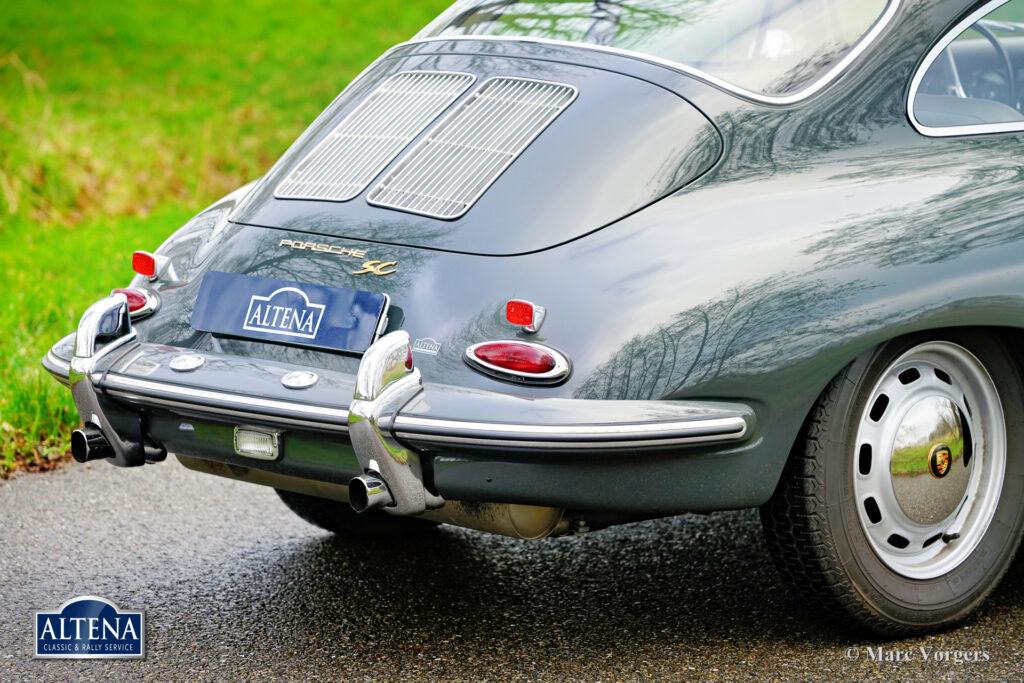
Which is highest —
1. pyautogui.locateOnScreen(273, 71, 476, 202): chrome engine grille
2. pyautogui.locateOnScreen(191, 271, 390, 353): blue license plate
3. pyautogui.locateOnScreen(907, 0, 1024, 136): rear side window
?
pyautogui.locateOnScreen(907, 0, 1024, 136): rear side window

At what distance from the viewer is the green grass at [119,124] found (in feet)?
19.7

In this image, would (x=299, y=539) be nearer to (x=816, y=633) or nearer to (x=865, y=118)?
(x=816, y=633)

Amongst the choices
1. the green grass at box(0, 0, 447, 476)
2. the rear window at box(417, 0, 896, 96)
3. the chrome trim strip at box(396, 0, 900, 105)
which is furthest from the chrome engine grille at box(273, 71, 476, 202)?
the green grass at box(0, 0, 447, 476)

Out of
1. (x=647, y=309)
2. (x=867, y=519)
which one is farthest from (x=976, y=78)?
(x=647, y=309)

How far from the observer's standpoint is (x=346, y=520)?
3947mm

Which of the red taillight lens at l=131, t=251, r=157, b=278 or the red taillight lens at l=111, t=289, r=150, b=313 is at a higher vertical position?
the red taillight lens at l=131, t=251, r=157, b=278

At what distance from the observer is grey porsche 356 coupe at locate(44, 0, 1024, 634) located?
2.75 meters

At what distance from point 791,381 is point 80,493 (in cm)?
279

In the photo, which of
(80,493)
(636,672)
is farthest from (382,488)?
(80,493)

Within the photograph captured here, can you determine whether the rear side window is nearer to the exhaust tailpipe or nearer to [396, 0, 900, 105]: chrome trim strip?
[396, 0, 900, 105]: chrome trim strip

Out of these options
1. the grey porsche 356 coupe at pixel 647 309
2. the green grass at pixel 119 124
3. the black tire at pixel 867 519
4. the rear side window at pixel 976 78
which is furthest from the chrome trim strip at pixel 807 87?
the green grass at pixel 119 124

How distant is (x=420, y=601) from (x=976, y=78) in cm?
220

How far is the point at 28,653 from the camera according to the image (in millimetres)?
3197

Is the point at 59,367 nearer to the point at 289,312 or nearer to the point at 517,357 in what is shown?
the point at 289,312
